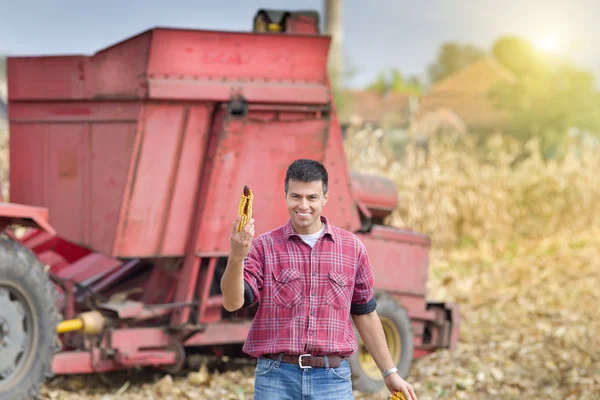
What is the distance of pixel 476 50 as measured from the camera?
7594 centimetres

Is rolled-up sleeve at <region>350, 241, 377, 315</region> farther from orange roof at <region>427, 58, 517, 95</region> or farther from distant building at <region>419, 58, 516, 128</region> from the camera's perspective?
orange roof at <region>427, 58, 517, 95</region>

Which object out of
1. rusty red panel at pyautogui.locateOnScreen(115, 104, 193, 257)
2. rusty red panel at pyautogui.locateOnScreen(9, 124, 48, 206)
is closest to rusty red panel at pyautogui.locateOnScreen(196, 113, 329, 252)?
rusty red panel at pyautogui.locateOnScreen(115, 104, 193, 257)

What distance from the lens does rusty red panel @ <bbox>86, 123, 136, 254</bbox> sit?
588cm

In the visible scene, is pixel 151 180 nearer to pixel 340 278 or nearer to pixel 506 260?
pixel 340 278

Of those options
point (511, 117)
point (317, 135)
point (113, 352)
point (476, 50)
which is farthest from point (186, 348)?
point (476, 50)

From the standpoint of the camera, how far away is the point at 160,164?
5.94m

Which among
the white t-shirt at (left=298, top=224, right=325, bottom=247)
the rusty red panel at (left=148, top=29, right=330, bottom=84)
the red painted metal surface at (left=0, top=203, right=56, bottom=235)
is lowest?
the red painted metal surface at (left=0, top=203, right=56, bottom=235)

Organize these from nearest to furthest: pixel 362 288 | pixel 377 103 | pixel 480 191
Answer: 1. pixel 362 288
2. pixel 480 191
3. pixel 377 103

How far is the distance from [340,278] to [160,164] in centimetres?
287

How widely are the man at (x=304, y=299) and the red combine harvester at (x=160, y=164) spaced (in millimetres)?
2592

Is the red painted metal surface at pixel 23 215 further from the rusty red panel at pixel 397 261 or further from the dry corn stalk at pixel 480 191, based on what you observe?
the dry corn stalk at pixel 480 191

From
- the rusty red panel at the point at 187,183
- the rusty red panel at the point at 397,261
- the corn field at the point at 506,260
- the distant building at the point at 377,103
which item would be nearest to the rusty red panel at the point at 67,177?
the rusty red panel at the point at 187,183

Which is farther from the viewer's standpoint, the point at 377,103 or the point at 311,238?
the point at 377,103

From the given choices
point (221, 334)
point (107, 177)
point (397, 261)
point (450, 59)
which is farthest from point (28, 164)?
point (450, 59)
